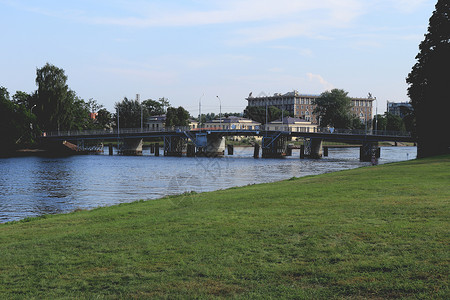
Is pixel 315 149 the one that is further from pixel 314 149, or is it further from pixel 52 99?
pixel 52 99

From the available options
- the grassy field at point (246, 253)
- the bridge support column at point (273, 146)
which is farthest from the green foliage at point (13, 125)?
the grassy field at point (246, 253)

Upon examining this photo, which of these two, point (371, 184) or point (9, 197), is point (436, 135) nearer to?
point (371, 184)

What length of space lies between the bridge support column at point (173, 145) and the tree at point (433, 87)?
78.2 metres

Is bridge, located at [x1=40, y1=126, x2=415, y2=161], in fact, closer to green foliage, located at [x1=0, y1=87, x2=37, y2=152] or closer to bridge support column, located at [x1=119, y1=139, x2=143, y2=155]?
bridge support column, located at [x1=119, y1=139, x2=143, y2=155]

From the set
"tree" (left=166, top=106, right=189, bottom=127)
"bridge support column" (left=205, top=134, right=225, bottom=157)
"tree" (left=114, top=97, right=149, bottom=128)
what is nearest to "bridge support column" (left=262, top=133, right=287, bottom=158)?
"bridge support column" (left=205, top=134, right=225, bottom=157)

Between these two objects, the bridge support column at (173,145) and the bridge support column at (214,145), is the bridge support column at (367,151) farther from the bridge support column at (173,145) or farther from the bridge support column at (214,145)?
the bridge support column at (173,145)

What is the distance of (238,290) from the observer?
923 cm

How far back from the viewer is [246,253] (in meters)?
11.6

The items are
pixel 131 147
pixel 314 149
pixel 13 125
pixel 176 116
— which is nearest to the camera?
pixel 13 125

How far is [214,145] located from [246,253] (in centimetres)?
11453

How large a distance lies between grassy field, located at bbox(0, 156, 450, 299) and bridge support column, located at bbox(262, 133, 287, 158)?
101248 mm

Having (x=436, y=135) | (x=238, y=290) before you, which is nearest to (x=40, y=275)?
(x=238, y=290)

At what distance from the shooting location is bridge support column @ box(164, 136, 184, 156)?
132250 mm

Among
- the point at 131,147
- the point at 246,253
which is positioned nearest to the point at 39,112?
the point at 131,147
